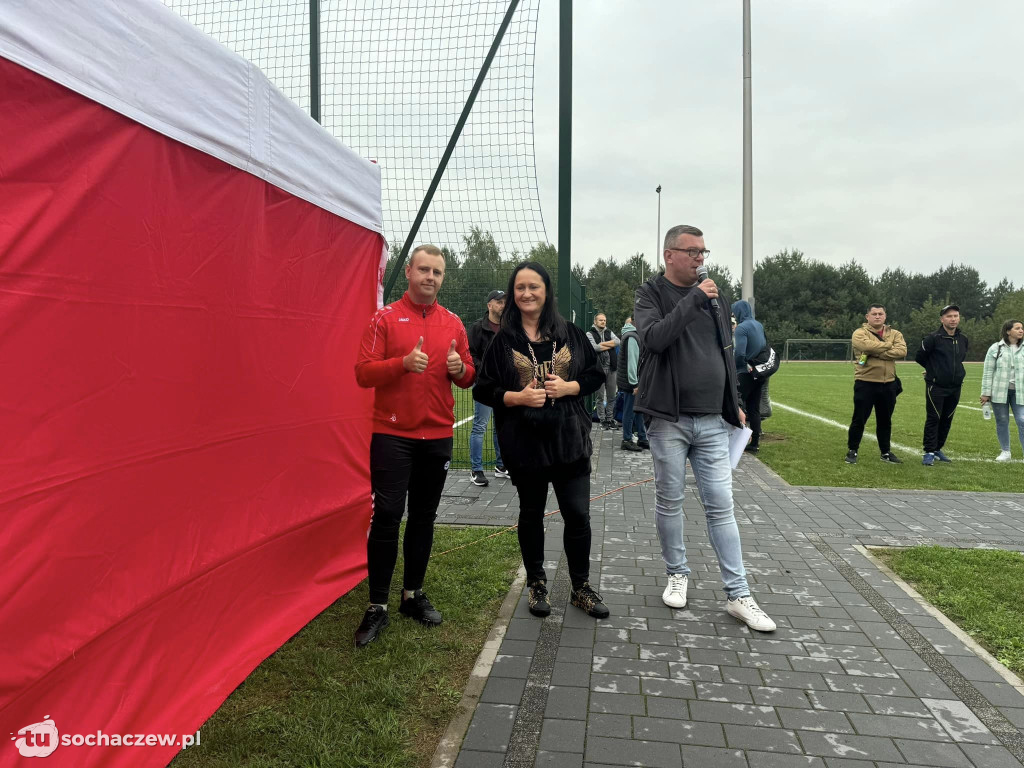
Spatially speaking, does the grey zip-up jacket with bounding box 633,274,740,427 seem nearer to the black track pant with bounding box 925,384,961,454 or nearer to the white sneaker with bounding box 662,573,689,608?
the white sneaker with bounding box 662,573,689,608

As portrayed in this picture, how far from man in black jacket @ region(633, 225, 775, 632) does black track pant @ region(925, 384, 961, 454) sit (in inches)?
238

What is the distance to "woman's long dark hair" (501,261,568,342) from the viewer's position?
3424mm

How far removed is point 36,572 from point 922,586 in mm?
4436

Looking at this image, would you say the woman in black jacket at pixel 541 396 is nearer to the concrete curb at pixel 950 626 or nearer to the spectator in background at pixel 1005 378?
the concrete curb at pixel 950 626

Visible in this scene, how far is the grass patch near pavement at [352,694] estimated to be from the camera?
2.35 m

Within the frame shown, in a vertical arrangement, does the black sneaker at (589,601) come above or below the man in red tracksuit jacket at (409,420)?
below

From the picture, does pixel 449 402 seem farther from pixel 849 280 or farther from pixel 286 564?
pixel 849 280

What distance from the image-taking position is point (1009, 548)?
4.84m

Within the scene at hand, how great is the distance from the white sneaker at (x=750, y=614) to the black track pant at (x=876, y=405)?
5.42m

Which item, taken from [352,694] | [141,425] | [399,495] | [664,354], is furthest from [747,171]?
[141,425]

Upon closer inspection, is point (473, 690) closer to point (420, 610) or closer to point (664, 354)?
point (420, 610)

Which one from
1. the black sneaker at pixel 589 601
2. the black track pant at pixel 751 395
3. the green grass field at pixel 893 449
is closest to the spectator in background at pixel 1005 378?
the green grass field at pixel 893 449

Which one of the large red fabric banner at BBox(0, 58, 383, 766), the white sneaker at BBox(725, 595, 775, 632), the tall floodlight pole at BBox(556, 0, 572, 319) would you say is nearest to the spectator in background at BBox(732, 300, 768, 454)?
the tall floodlight pole at BBox(556, 0, 572, 319)

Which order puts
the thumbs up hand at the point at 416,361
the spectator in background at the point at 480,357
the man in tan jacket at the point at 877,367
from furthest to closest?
the man in tan jacket at the point at 877,367 → the spectator in background at the point at 480,357 → the thumbs up hand at the point at 416,361
